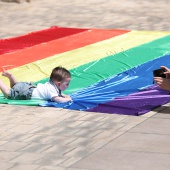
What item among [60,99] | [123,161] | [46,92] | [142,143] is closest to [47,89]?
[46,92]

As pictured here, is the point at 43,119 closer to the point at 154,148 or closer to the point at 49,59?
the point at 154,148

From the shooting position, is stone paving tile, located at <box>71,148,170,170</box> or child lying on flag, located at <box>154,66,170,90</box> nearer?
stone paving tile, located at <box>71,148,170,170</box>

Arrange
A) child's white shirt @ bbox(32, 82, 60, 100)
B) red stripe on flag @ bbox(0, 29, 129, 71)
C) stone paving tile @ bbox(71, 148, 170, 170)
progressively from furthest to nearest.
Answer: red stripe on flag @ bbox(0, 29, 129, 71)
child's white shirt @ bbox(32, 82, 60, 100)
stone paving tile @ bbox(71, 148, 170, 170)

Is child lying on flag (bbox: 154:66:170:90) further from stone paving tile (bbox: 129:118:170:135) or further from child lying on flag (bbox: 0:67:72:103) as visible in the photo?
child lying on flag (bbox: 0:67:72:103)

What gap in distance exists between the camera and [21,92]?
1010 centimetres

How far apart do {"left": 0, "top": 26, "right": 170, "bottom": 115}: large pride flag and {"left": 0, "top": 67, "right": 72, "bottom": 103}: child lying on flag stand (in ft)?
0.40

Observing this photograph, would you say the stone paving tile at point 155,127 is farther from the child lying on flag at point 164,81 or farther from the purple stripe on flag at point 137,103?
the child lying on flag at point 164,81

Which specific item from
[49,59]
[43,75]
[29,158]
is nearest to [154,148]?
[29,158]

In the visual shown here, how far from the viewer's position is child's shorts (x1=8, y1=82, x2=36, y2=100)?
398 inches

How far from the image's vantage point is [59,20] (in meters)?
17.7

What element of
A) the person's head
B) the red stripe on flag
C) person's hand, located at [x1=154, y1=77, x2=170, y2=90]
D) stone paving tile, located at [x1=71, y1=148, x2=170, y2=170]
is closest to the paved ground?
stone paving tile, located at [x1=71, y1=148, x2=170, y2=170]

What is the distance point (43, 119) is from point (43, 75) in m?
2.74

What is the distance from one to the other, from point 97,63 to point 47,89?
2.71 meters

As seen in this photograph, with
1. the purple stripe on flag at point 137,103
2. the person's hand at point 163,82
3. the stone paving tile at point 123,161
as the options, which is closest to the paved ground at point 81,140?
the stone paving tile at point 123,161
